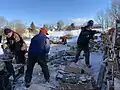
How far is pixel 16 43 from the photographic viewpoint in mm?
8094

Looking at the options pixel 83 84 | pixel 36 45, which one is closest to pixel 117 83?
pixel 83 84

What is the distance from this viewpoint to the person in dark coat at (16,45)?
792 cm

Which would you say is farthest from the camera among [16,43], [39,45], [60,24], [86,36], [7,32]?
[60,24]

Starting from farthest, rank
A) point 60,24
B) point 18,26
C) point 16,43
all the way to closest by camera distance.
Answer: point 60,24
point 18,26
point 16,43

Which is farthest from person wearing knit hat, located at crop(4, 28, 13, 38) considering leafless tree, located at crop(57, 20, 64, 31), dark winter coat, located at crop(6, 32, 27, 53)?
leafless tree, located at crop(57, 20, 64, 31)

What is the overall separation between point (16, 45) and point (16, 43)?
0.22 ft

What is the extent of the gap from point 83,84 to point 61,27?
7551cm

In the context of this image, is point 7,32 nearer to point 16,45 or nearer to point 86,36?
point 16,45

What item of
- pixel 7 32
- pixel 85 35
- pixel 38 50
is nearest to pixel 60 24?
pixel 85 35

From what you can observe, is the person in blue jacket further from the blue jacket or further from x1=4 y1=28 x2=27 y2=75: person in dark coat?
x1=4 y1=28 x2=27 y2=75: person in dark coat

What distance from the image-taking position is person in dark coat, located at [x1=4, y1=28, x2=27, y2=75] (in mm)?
7920

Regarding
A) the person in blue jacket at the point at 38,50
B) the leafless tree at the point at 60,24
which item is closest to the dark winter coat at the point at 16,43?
the person in blue jacket at the point at 38,50

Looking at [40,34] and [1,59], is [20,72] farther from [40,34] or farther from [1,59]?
[40,34]

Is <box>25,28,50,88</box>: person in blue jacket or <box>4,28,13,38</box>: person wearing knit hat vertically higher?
<box>4,28,13,38</box>: person wearing knit hat
